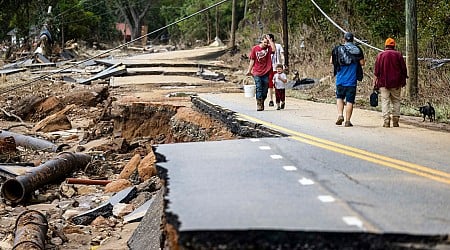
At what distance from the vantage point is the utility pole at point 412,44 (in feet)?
55.1

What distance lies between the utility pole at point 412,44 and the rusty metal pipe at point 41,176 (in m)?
7.88

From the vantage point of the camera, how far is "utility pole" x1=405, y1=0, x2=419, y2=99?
16789 millimetres

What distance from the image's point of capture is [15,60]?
48.2 meters

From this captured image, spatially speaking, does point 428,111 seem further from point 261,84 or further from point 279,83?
point 261,84

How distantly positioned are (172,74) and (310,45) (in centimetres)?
716

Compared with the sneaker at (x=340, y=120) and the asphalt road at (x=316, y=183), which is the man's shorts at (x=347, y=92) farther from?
the asphalt road at (x=316, y=183)

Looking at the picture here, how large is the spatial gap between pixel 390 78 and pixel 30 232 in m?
6.67

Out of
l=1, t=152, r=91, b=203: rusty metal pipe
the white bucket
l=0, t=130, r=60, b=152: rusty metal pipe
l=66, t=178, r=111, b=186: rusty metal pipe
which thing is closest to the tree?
l=0, t=130, r=60, b=152: rusty metal pipe

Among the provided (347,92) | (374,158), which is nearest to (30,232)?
(374,158)

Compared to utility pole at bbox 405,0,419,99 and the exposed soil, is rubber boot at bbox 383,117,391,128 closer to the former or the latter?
the exposed soil

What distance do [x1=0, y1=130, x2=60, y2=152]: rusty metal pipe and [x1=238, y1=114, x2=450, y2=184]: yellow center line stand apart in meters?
9.76

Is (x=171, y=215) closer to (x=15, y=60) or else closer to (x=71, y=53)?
(x=15, y=60)

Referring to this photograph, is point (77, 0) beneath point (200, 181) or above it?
above

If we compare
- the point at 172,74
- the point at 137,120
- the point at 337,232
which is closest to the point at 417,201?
the point at 337,232
